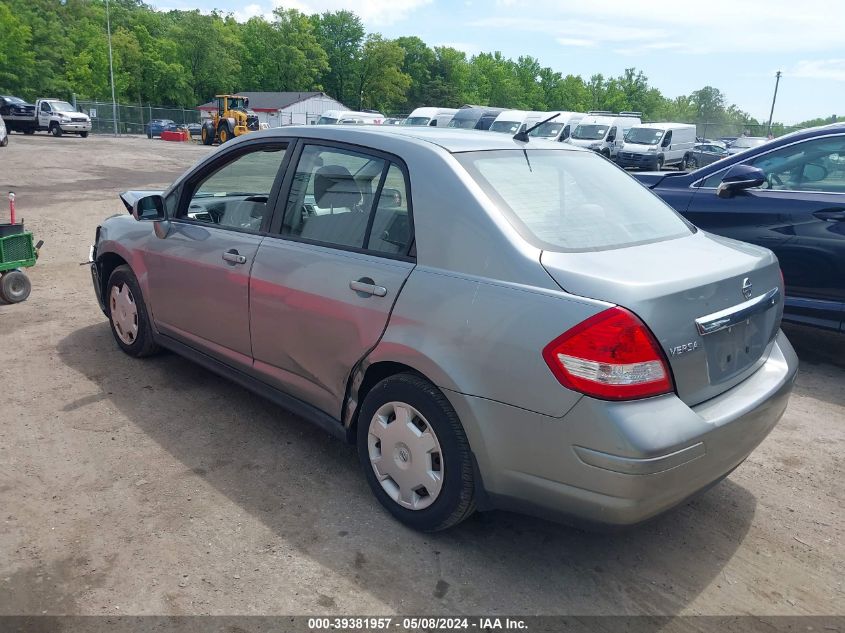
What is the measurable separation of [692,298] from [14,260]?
5.98 meters

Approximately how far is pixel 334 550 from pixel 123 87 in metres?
80.5

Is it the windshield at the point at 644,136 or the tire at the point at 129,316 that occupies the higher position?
the windshield at the point at 644,136

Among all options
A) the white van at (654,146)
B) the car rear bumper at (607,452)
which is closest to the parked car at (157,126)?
the white van at (654,146)

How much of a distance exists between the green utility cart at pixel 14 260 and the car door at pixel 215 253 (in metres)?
2.48

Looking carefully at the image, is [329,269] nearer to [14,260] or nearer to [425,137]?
[425,137]

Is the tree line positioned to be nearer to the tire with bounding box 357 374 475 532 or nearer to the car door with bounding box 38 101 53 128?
the car door with bounding box 38 101 53 128

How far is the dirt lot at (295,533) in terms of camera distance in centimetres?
271

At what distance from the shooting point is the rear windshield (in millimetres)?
2933

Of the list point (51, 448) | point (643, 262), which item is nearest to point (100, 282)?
point (51, 448)

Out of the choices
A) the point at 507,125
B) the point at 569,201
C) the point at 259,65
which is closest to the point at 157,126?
the point at 507,125

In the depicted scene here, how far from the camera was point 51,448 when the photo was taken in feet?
12.5

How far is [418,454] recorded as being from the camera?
9.73 ft

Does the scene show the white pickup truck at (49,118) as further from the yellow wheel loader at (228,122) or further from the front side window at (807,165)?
the front side window at (807,165)

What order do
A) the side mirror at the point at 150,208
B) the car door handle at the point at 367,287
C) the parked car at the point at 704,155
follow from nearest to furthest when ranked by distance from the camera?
the car door handle at the point at 367,287 → the side mirror at the point at 150,208 → the parked car at the point at 704,155
